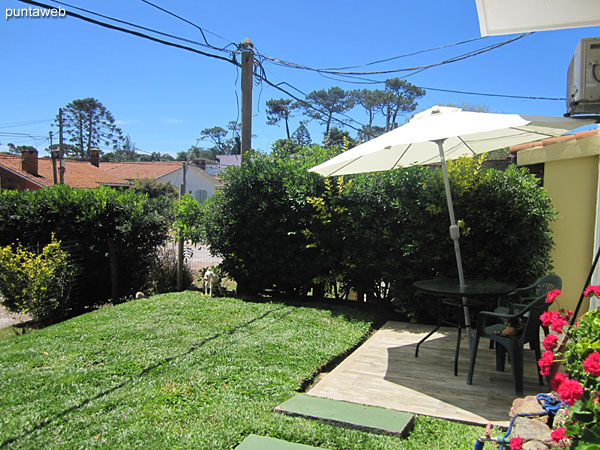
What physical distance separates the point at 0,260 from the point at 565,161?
28.4 feet

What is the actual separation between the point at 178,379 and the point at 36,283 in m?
3.95

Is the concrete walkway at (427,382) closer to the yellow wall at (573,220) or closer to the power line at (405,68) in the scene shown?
the yellow wall at (573,220)

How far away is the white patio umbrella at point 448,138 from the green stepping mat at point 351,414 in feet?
6.06

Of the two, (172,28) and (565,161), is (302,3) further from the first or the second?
(565,161)

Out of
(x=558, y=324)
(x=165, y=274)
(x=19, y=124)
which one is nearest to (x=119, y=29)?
(x=165, y=274)

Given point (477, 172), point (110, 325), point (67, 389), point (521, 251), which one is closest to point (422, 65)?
point (477, 172)

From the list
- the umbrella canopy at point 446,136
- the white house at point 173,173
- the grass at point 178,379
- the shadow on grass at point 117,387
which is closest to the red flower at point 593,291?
the grass at point 178,379

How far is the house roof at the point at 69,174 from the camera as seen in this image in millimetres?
28328

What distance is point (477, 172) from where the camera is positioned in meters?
5.53

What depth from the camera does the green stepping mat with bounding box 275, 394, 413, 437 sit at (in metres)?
2.99

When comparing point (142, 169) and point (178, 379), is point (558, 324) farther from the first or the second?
point (142, 169)

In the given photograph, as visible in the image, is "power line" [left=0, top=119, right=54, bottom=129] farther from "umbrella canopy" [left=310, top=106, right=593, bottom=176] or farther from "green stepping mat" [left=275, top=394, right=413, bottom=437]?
"green stepping mat" [left=275, top=394, right=413, bottom=437]

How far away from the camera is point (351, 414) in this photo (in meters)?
3.20

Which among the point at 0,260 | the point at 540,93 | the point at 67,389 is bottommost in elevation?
the point at 67,389
